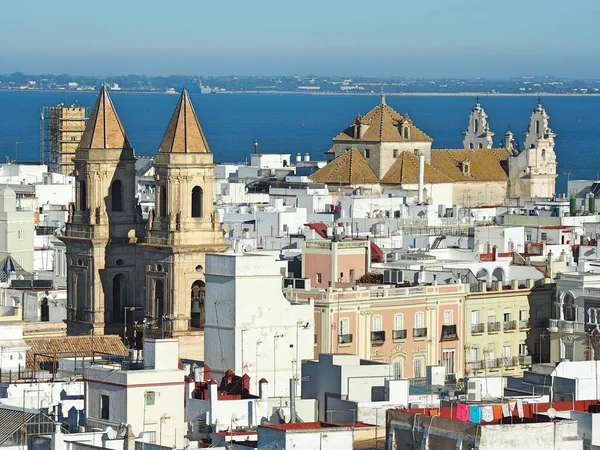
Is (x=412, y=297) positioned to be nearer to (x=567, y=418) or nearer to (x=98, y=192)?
(x=98, y=192)

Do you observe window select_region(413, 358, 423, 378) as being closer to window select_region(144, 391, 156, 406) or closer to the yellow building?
the yellow building

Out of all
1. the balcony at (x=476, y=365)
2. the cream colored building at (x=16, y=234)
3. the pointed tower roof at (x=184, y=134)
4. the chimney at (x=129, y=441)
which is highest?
the pointed tower roof at (x=184, y=134)

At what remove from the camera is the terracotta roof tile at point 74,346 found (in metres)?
43.4

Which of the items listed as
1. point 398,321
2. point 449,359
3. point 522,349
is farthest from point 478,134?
point 398,321

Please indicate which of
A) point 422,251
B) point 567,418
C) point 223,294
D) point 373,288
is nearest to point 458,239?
point 422,251

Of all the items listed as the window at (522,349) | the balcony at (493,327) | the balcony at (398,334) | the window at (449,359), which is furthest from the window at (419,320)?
the window at (522,349)

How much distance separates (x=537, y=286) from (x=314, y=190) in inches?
1433

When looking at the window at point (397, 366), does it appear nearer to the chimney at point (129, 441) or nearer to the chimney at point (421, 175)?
the chimney at point (129, 441)

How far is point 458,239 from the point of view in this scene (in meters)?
63.4

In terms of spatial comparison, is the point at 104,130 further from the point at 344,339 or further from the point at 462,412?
the point at 462,412

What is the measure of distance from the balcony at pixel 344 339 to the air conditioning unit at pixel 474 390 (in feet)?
44.8

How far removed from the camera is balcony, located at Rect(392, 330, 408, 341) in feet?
158

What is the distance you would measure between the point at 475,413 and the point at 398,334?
20.6 m

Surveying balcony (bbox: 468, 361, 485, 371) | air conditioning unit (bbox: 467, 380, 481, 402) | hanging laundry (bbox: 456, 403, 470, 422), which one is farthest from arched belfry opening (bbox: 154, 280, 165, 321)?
hanging laundry (bbox: 456, 403, 470, 422)
